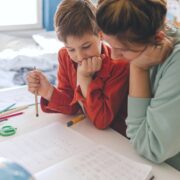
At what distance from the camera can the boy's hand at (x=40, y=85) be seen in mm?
993

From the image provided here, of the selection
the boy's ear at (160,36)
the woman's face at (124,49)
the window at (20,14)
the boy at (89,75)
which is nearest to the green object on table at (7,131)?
the boy at (89,75)

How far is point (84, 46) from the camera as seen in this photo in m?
0.90

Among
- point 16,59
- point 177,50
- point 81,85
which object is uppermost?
point 177,50

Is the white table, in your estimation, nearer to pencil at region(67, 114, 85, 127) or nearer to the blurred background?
pencil at region(67, 114, 85, 127)

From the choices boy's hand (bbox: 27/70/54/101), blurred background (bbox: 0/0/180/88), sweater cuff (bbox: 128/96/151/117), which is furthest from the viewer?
blurred background (bbox: 0/0/180/88)

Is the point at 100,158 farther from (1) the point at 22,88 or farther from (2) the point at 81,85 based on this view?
(1) the point at 22,88

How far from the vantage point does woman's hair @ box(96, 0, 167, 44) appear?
0.65 m

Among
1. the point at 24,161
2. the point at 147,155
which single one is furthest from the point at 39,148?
the point at 147,155

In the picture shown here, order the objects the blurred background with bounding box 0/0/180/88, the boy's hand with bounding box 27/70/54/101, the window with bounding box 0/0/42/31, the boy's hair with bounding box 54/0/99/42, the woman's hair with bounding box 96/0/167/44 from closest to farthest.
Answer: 1. the woman's hair with bounding box 96/0/167/44
2. the boy's hair with bounding box 54/0/99/42
3. the boy's hand with bounding box 27/70/54/101
4. the blurred background with bounding box 0/0/180/88
5. the window with bounding box 0/0/42/31

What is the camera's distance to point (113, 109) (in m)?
0.93

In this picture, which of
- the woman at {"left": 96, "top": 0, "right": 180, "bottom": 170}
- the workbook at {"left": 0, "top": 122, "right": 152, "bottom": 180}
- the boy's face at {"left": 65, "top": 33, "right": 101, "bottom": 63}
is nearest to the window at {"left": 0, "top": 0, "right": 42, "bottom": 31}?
the boy's face at {"left": 65, "top": 33, "right": 101, "bottom": 63}

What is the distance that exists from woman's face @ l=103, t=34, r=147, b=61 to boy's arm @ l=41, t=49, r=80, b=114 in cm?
31

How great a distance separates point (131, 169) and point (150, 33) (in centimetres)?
32

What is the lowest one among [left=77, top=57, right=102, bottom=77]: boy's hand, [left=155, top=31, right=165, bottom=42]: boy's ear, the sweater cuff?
the sweater cuff
